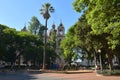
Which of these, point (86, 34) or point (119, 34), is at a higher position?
point (86, 34)

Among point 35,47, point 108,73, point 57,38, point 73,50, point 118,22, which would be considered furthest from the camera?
point 57,38

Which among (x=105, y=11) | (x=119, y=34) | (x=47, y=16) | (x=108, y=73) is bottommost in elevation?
(x=108, y=73)

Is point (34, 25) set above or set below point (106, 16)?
above

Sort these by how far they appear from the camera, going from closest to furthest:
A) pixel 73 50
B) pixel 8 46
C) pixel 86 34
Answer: pixel 86 34 → pixel 73 50 → pixel 8 46

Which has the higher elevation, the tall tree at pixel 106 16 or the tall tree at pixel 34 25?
the tall tree at pixel 34 25

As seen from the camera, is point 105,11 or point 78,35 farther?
point 78,35

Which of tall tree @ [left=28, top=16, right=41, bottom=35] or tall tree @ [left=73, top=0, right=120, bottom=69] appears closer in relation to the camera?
tall tree @ [left=73, top=0, right=120, bottom=69]

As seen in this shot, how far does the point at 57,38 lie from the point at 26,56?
35553 mm

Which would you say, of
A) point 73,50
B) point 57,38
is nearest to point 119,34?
point 73,50

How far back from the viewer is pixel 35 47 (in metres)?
77.4

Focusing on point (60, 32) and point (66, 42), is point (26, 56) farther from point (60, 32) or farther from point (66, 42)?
point (60, 32)

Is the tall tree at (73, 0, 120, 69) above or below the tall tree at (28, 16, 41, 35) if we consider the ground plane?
below

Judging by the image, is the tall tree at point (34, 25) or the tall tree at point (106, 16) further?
the tall tree at point (34, 25)

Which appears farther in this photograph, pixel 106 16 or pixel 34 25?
pixel 34 25
